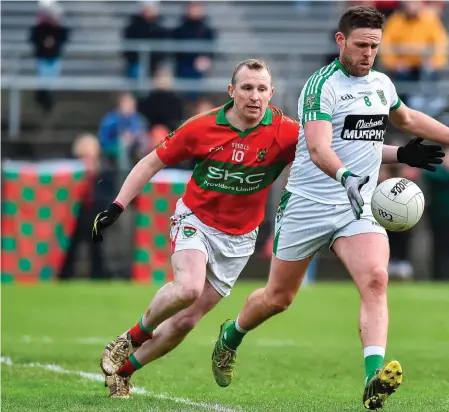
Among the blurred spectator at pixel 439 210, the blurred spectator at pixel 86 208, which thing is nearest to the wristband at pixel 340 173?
the blurred spectator at pixel 86 208

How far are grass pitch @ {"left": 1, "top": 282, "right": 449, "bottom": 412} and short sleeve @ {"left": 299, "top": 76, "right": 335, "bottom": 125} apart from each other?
188 centimetres

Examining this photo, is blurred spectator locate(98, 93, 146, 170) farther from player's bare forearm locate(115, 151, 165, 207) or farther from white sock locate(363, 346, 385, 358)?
white sock locate(363, 346, 385, 358)

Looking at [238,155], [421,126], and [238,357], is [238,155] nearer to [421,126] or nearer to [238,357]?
[421,126]

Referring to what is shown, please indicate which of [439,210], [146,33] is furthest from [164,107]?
[439,210]

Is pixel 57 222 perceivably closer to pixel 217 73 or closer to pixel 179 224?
pixel 217 73

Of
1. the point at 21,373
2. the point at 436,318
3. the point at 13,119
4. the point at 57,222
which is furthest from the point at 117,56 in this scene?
the point at 21,373

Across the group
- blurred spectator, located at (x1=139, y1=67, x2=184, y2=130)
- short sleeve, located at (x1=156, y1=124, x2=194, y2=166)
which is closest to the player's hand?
short sleeve, located at (x1=156, y1=124, x2=194, y2=166)

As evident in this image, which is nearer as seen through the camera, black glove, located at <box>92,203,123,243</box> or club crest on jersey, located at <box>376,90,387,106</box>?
club crest on jersey, located at <box>376,90,387,106</box>

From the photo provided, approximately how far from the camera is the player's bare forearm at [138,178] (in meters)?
7.94

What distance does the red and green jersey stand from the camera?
26.2 ft

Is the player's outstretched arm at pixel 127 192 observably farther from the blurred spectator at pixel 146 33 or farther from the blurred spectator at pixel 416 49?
the blurred spectator at pixel 146 33

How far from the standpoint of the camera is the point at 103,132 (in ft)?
62.6

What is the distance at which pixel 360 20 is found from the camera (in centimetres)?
738

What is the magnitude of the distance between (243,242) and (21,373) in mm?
2323
